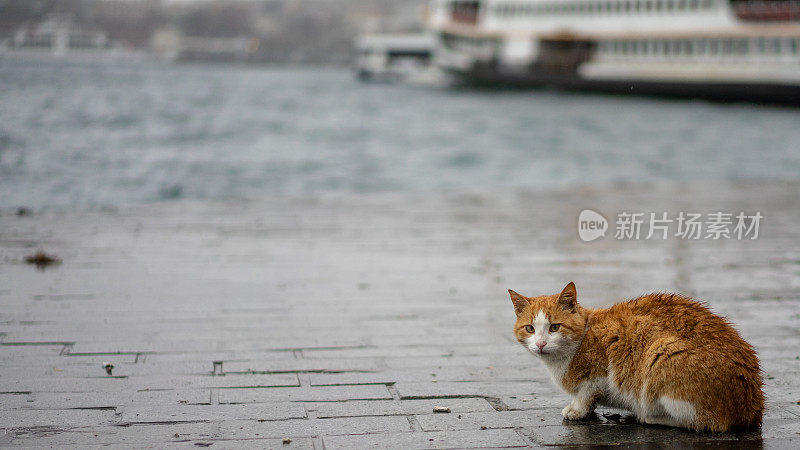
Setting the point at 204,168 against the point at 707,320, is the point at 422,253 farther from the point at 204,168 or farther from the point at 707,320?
the point at 204,168

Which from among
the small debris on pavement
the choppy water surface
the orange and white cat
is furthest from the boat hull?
the orange and white cat

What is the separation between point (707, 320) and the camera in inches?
114

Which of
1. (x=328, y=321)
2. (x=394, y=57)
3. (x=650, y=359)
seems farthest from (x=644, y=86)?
(x=650, y=359)

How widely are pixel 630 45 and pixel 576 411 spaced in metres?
49.0

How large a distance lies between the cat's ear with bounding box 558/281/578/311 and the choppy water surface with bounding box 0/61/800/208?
8.05 m

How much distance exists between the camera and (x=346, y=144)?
2734 centimetres

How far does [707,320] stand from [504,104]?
45.9 metres

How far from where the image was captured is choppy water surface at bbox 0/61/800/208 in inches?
704

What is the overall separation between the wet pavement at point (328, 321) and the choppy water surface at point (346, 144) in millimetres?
3622

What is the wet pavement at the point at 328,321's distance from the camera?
299 cm

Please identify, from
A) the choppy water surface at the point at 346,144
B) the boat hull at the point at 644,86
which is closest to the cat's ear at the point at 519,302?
the choppy water surface at the point at 346,144

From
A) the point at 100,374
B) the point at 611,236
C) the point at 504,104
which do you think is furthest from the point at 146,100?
the point at 100,374

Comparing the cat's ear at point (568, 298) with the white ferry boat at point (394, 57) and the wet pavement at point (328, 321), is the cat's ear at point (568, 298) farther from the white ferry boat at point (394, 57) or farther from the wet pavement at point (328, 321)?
the white ferry boat at point (394, 57)

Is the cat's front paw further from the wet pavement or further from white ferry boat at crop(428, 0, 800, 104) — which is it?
white ferry boat at crop(428, 0, 800, 104)
